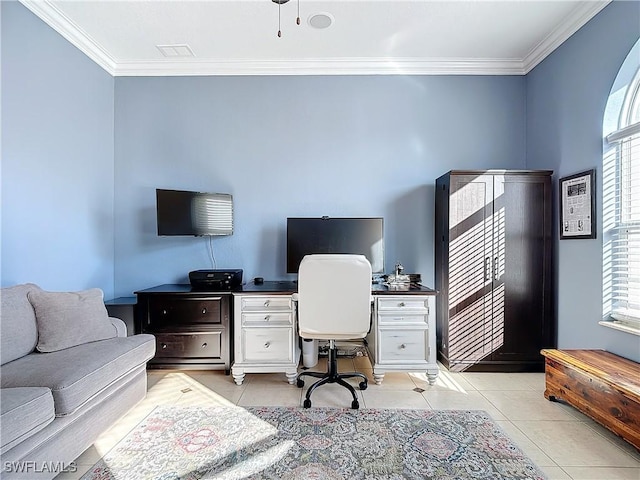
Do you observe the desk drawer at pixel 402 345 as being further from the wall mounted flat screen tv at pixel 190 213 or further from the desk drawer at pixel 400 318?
the wall mounted flat screen tv at pixel 190 213

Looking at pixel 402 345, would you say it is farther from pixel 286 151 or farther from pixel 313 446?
pixel 286 151

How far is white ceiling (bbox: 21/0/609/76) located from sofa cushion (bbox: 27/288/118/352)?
220 cm

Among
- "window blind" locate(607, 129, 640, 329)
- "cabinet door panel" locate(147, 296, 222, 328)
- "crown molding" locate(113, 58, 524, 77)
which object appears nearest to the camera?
"window blind" locate(607, 129, 640, 329)

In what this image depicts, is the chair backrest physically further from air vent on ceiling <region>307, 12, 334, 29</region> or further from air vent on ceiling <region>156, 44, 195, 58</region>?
air vent on ceiling <region>156, 44, 195, 58</region>

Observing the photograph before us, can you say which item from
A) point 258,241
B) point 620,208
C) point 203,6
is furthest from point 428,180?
point 203,6

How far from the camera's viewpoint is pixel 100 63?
325 cm

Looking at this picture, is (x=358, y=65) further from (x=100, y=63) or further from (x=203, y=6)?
(x=100, y=63)

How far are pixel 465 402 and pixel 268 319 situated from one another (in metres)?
1.65

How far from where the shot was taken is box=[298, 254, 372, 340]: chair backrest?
2363mm

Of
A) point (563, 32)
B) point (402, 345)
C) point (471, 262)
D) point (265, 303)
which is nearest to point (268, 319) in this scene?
point (265, 303)

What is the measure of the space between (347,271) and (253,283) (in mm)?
1307

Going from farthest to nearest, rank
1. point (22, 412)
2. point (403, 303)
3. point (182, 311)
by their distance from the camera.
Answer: point (182, 311)
point (403, 303)
point (22, 412)

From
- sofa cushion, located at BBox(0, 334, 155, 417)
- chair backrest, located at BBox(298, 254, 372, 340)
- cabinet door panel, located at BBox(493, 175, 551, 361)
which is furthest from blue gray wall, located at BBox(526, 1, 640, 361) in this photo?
sofa cushion, located at BBox(0, 334, 155, 417)

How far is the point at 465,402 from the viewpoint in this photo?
2486mm
